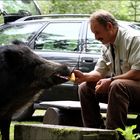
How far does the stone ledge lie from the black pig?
317 mm

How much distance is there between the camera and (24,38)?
9.73 m

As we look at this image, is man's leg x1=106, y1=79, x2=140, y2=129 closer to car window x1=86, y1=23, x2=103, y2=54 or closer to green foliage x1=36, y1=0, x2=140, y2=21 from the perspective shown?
car window x1=86, y1=23, x2=103, y2=54

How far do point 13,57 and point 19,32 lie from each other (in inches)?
174

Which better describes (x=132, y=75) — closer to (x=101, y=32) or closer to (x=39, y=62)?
(x=101, y=32)

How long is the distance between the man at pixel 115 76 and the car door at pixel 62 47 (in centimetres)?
287

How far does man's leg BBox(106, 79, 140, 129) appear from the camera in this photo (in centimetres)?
566

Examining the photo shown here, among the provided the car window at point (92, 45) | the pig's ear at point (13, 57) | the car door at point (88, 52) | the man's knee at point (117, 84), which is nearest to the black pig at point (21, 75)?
the pig's ear at point (13, 57)

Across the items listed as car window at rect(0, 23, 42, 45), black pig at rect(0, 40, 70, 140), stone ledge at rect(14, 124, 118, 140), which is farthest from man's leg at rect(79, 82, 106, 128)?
car window at rect(0, 23, 42, 45)

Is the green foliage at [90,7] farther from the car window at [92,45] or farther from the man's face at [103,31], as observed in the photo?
the man's face at [103,31]

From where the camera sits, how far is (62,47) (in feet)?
31.1

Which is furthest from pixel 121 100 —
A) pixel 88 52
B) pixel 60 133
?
pixel 88 52

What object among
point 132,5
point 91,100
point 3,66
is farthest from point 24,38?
point 132,5

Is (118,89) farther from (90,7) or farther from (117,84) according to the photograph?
(90,7)

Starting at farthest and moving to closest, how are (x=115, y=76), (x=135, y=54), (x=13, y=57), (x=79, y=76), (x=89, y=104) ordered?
(x=89, y=104) < (x=79, y=76) < (x=115, y=76) < (x=135, y=54) < (x=13, y=57)
